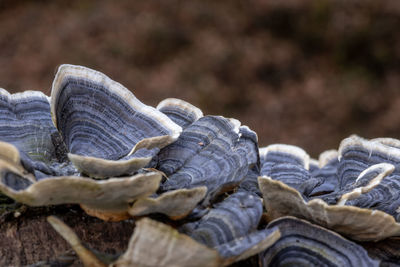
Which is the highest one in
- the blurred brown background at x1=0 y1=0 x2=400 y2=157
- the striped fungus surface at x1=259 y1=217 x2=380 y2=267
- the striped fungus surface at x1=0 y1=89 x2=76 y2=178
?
the blurred brown background at x1=0 y1=0 x2=400 y2=157

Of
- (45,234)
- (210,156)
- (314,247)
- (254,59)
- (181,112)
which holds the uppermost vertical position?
(254,59)

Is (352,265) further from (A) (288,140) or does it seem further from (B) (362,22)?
(B) (362,22)

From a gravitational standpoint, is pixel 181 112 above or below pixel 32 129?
above

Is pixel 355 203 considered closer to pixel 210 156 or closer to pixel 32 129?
pixel 210 156

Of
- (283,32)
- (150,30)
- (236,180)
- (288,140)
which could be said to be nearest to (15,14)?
(150,30)

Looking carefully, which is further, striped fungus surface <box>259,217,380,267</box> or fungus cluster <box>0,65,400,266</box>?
striped fungus surface <box>259,217,380,267</box>

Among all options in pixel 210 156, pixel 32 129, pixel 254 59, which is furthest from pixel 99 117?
pixel 254 59

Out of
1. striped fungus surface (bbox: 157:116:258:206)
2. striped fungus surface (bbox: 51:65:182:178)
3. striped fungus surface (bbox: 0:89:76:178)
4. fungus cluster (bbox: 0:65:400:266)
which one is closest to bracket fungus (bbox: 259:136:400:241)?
fungus cluster (bbox: 0:65:400:266)

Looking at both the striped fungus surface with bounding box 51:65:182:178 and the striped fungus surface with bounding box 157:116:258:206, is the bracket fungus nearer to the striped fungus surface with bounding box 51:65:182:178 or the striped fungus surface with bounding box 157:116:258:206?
the striped fungus surface with bounding box 157:116:258:206
